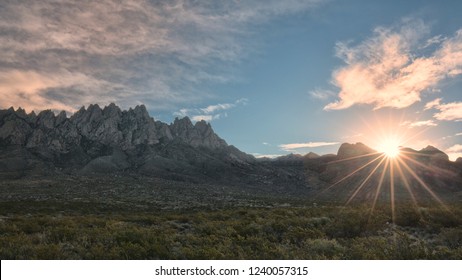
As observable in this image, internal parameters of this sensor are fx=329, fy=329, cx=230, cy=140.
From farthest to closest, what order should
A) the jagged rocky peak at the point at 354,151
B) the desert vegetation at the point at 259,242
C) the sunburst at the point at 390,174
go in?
the jagged rocky peak at the point at 354,151 → the sunburst at the point at 390,174 → the desert vegetation at the point at 259,242

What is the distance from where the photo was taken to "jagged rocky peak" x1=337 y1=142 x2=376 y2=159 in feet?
618

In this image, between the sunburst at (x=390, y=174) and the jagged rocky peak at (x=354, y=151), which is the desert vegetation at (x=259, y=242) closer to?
the sunburst at (x=390, y=174)

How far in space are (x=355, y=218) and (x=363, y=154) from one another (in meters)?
181

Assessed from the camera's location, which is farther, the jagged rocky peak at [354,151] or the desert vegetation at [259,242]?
the jagged rocky peak at [354,151]

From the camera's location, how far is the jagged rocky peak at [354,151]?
Result: 188 m

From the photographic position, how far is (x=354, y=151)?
19212 cm

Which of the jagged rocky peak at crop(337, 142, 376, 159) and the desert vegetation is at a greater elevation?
the jagged rocky peak at crop(337, 142, 376, 159)

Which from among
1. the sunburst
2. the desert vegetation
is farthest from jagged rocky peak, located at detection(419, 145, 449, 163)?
the desert vegetation

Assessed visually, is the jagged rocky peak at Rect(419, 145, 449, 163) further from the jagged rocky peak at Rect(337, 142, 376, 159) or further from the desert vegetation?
Result: the desert vegetation

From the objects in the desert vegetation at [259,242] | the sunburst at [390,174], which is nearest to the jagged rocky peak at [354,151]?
the sunburst at [390,174]

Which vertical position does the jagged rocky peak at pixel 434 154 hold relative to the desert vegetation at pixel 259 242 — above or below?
above

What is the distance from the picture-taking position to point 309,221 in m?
19.8
